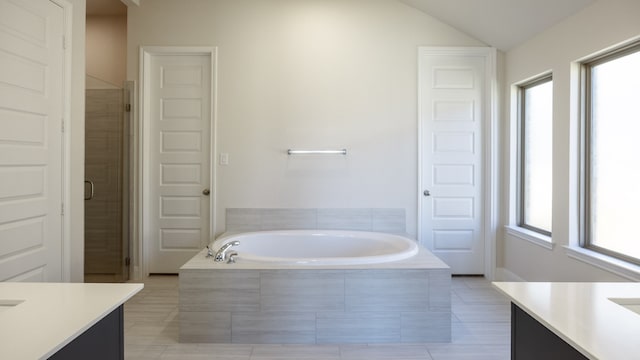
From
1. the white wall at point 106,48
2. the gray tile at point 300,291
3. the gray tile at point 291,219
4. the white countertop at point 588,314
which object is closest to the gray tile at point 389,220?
the gray tile at point 291,219

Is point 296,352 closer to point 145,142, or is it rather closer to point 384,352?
point 384,352

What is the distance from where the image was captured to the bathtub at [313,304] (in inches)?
94.3

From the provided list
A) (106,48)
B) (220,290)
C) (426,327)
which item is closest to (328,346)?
(426,327)

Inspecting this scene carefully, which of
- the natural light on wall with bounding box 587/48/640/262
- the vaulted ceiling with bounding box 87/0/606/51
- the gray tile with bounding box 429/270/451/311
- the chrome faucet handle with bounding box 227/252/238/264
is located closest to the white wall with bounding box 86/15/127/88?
the vaulted ceiling with bounding box 87/0/606/51

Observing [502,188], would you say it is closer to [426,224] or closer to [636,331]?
[426,224]

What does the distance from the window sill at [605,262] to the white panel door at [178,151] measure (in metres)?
2.99

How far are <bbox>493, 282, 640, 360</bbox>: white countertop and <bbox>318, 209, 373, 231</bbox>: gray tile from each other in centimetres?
230

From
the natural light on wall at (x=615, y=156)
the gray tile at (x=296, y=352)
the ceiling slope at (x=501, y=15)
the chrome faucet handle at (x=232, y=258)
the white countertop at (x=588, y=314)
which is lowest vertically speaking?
the gray tile at (x=296, y=352)

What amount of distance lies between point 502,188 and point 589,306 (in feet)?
9.04

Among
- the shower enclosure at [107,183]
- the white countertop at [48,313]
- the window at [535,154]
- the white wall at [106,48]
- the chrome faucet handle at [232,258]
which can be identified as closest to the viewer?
the white countertop at [48,313]

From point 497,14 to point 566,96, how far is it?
90 centimetres

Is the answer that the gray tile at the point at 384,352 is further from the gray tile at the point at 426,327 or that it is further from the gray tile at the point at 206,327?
the gray tile at the point at 206,327

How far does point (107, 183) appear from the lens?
3.62 m

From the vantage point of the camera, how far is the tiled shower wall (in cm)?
370
